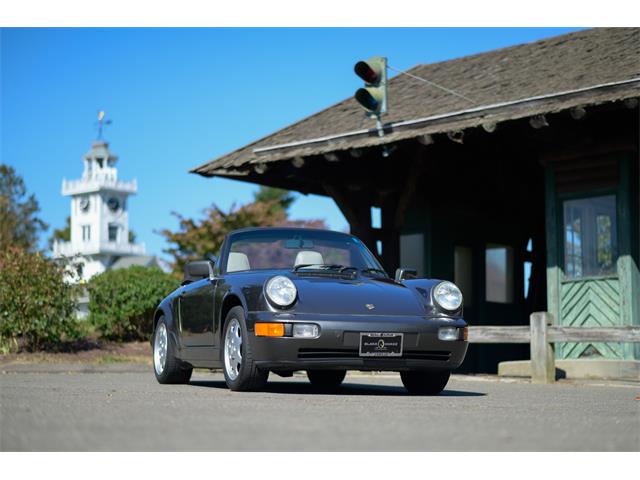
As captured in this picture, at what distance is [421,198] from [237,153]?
3494 millimetres

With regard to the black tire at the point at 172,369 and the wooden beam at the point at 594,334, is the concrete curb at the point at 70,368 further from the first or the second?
the wooden beam at the point at 594,334

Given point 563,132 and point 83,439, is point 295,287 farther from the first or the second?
point 563,132

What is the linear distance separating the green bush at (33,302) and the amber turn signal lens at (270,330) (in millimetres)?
9811

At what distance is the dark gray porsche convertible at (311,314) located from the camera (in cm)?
826

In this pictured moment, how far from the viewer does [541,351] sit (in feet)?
41.0

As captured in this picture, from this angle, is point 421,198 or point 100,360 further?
point 421,198

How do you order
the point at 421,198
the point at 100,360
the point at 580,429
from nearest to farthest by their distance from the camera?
the point at 580,429, the point at 100,360, the point at 421,198

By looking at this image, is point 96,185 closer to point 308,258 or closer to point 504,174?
point 504,174

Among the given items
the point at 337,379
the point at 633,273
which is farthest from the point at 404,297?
the point at 633,273

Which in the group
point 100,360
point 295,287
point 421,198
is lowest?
point 100,360

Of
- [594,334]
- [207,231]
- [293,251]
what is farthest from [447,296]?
[207,231]

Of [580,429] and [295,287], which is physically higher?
[295,287]

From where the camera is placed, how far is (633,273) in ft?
45.2

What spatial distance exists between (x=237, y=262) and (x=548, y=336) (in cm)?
462
